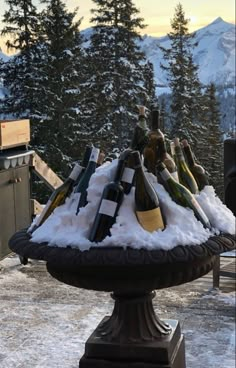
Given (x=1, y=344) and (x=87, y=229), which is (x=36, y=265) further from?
(x=87, y=229)

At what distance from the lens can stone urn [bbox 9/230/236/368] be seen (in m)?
1.33

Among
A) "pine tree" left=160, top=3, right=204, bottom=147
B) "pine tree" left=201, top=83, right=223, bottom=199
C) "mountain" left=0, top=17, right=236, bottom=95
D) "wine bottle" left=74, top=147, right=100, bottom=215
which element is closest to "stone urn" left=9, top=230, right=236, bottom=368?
"wine bottle" left=74, top=147, right=100, bottom=215

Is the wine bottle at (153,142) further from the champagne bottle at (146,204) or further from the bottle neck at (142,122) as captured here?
the champagne bottle at (146,204)

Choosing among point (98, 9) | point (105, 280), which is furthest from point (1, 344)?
point (98, 9)

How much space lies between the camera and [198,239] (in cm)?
139

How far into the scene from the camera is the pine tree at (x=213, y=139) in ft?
15.1

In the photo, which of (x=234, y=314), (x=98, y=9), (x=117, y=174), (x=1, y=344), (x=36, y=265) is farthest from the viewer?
(x=98, y=9)

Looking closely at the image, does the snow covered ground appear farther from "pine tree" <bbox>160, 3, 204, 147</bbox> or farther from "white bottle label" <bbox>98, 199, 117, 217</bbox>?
"pine tree" <bbox>160, 3, 204, 147</bbox>

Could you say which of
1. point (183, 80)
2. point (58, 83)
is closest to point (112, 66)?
point (58, 83)

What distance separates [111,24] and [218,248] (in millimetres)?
5322

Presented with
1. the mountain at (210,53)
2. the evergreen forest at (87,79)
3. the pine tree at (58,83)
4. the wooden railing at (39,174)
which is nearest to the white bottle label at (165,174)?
the wooden railing at (39,174)

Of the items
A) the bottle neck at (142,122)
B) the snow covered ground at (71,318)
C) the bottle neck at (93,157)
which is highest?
the bottle neck at (142,122)

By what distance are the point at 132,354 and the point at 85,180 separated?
0.50 m

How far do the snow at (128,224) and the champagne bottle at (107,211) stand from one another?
0.6 inches
